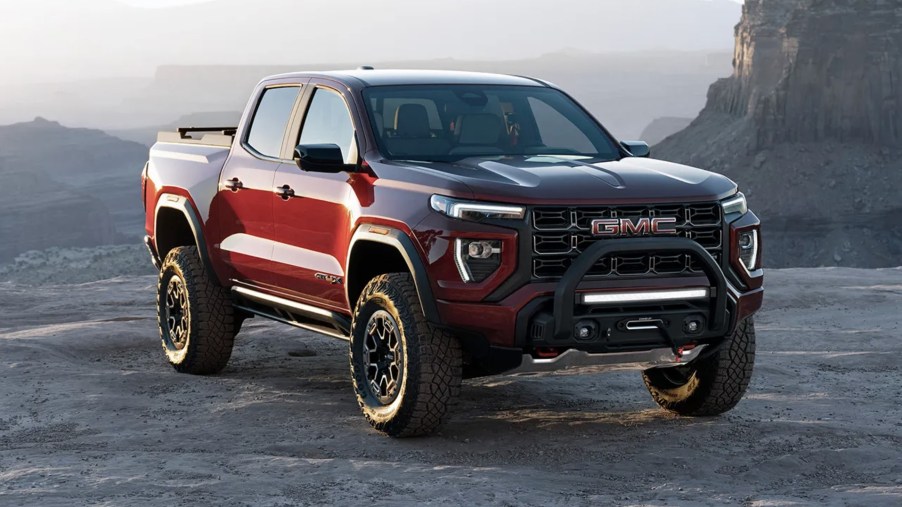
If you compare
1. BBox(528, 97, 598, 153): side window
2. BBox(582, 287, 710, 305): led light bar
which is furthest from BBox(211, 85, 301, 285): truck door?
BBox(582, 287, 710, 305): led light bar

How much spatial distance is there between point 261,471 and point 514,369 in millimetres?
1335

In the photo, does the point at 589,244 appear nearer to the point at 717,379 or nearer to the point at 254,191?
the point at 717,379

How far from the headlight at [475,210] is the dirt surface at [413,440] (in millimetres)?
1221

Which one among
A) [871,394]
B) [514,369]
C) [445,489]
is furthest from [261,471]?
[871,394]

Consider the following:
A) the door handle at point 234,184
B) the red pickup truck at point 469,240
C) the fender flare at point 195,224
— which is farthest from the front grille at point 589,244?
the fender flare at point 195,224

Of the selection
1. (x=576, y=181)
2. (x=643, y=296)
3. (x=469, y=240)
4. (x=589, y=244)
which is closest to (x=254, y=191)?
(x=469, y=240)

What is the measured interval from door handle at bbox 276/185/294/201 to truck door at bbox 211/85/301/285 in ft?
0.49

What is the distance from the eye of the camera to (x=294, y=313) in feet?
26.0

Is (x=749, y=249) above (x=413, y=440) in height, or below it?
above

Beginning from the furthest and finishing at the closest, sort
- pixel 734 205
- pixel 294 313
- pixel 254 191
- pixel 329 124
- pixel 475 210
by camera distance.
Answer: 1. pixel 254 191
2. pixel 294 313
3. pixel 329 124
4. pixel 734 205
5. pixel 475 210

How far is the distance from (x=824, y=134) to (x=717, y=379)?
10468 cm

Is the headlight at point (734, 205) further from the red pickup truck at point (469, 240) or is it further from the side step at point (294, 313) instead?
the side step at point (294, 313)

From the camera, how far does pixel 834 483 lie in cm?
614

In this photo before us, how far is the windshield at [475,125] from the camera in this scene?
7.16 metres
